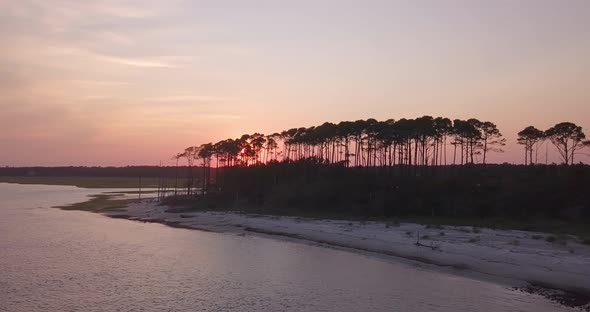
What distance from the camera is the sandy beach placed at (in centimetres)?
2598

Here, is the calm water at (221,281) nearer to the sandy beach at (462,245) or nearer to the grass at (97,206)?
the sandy beach at (462,245)

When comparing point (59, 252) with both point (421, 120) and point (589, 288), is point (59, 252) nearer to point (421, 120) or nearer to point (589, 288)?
point (589, 288)

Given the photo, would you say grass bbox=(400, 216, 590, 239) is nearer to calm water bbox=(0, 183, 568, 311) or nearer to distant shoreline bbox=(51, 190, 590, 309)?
distant shoreline bbox=(51, 190, 590, 309)

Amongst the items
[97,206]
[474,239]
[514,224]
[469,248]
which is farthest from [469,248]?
[97,206]

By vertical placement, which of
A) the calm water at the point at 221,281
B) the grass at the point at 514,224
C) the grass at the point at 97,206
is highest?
the grass at the point at 514,224

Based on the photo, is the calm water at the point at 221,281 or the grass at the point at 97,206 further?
the grass at the point at 97,206

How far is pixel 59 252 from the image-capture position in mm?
37000

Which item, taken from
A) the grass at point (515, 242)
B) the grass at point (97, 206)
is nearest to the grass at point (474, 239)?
the grass at point (515, 242)

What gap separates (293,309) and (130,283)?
31.0 feet

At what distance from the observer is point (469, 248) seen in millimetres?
32406

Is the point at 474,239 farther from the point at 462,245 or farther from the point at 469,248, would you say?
the point at 469,248

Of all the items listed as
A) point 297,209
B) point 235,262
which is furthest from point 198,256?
point 297,209

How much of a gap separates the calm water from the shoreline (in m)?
1.65

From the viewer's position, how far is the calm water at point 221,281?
21.8m
